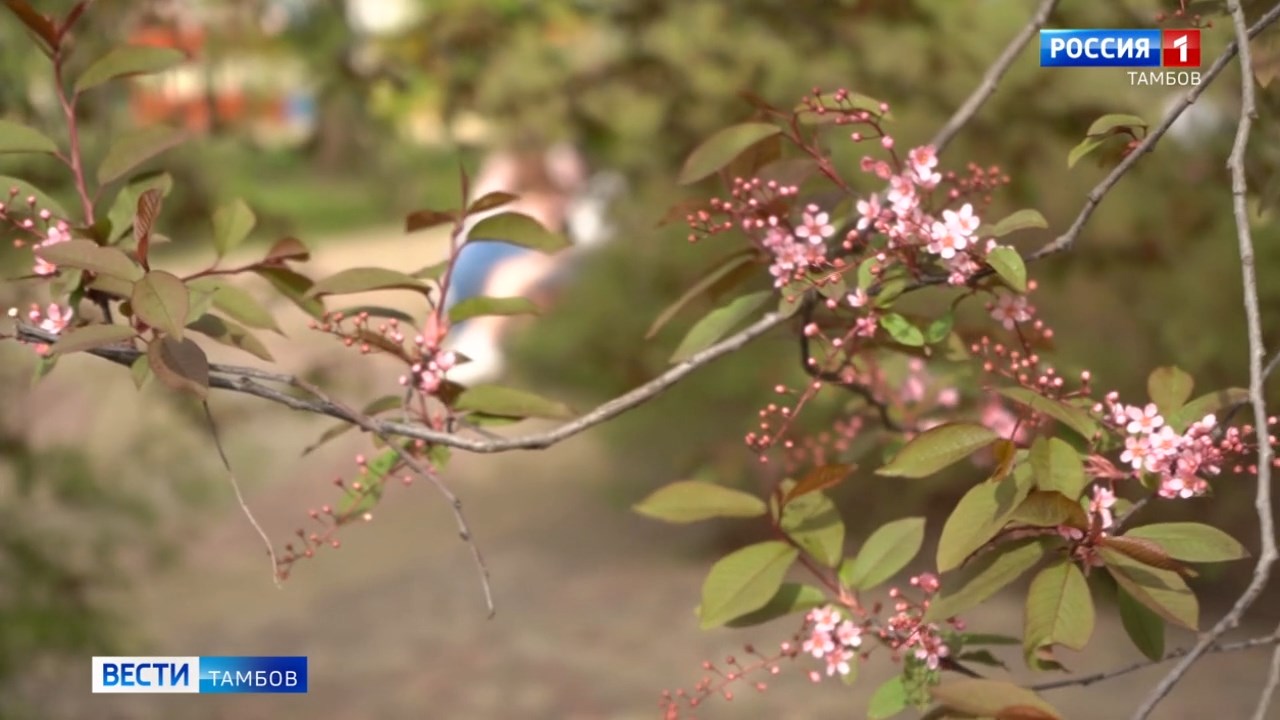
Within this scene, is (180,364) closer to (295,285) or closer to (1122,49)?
(295,285)

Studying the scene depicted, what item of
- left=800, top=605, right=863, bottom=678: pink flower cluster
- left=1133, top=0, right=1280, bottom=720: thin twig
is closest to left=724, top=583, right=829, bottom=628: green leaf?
left=800, top=605, right=863, bottom=678: pink flower cluster

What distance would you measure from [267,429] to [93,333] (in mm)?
5571

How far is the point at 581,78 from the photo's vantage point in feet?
10.2

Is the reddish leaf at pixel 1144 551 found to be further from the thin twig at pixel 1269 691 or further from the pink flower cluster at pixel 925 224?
the pink flower cluster at pixel 925 224

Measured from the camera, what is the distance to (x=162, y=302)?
0.87m

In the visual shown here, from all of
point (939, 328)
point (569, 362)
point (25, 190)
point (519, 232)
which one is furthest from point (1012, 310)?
point (569, 362)

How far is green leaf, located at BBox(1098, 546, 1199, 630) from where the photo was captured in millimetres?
799

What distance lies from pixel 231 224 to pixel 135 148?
0.10 m

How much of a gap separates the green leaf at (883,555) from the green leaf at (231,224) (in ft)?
1.81

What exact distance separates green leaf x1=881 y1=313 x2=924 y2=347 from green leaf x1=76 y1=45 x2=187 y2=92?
570 mm

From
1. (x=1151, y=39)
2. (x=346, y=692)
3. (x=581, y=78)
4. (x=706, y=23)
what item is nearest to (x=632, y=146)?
(x=706, y=23)

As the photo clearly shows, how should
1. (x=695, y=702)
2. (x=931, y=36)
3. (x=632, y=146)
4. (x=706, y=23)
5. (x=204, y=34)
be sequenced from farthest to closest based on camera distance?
(x=204, y=34) < (x=632, y=146) < (x=706, y=23) < (x=931, y=36) < (x=695, y=702)

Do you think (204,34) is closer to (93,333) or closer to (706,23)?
(706,23)

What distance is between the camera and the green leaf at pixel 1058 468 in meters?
0.81
